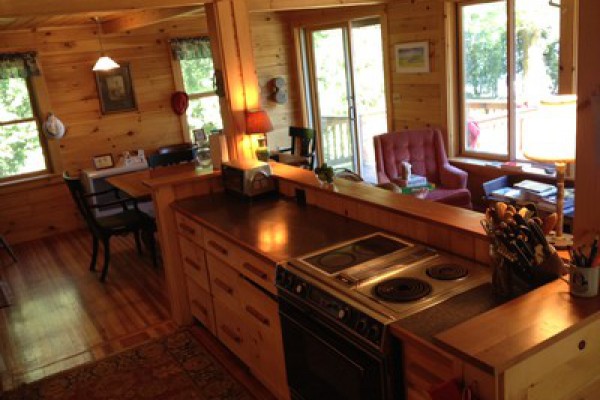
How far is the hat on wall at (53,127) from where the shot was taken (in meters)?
6.06

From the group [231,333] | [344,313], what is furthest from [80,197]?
[344,313]

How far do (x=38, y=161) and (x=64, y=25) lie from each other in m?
1.51

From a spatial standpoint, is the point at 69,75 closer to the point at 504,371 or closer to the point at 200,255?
the point at 200,255

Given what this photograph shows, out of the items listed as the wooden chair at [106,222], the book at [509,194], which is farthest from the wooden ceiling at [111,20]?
the book at [509,194]

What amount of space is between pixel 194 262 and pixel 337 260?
4.60 feet

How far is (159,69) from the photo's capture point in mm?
6707

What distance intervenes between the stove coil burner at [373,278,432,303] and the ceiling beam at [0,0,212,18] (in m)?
2.48

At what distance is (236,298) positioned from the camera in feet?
9.64

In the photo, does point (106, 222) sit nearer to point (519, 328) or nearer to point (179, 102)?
point (179, 102)

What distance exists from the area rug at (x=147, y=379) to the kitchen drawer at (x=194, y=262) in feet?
1.38

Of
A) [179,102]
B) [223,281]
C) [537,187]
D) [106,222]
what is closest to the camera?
[223,281]

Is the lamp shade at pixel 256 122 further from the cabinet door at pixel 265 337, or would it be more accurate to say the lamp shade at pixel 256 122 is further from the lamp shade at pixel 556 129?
the lamp shade at pixel 556 129

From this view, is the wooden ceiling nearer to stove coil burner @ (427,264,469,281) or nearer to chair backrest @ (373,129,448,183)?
chair backrest @ (373,129,448,183)

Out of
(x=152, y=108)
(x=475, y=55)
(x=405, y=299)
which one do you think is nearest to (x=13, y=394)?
(x=405, y=299)
